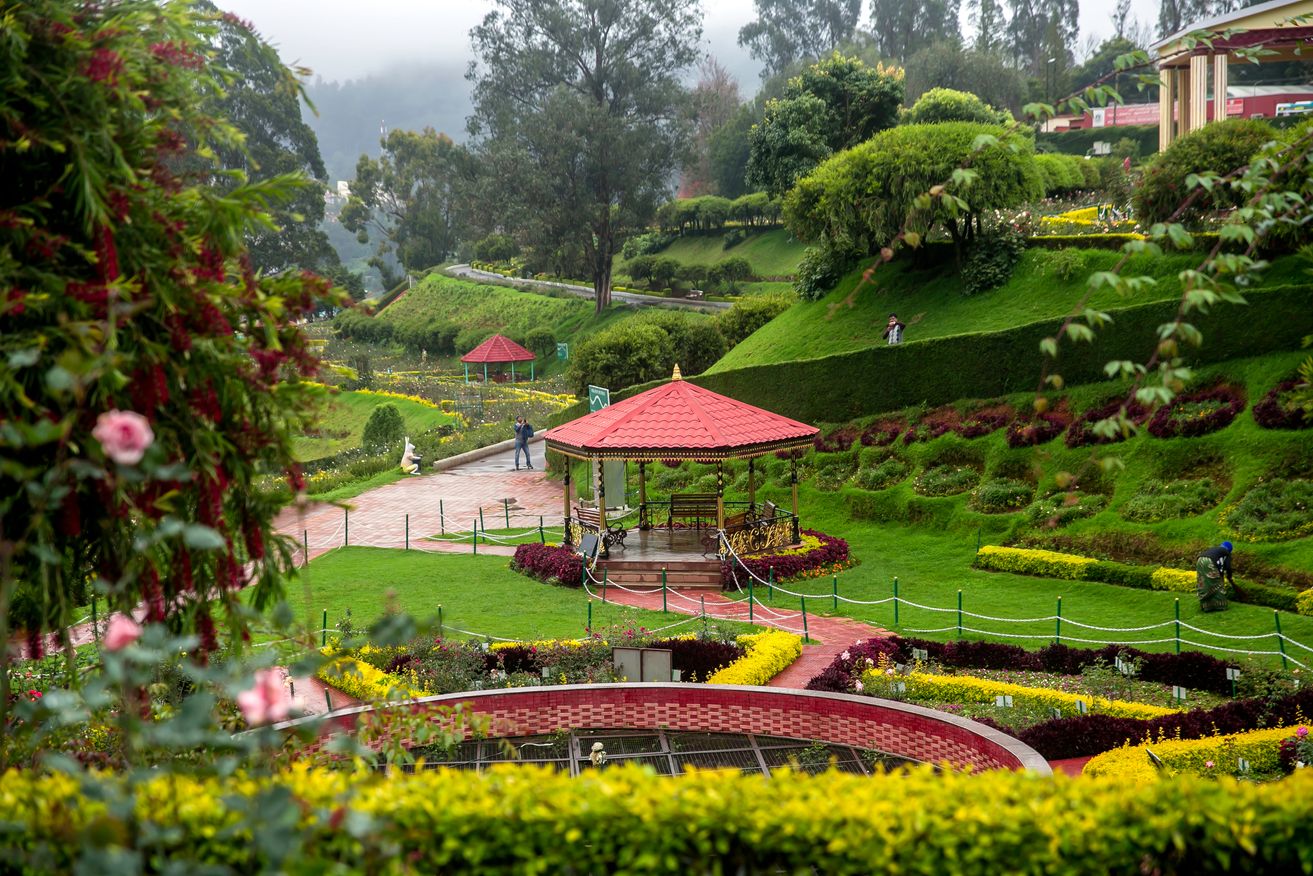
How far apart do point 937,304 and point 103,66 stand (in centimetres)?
2572

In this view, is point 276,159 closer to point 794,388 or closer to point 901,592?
point 794,388

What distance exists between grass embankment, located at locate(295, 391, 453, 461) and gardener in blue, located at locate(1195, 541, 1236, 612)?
92.1ft

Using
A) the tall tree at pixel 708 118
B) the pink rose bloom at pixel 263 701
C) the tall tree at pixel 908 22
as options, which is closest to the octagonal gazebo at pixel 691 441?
the pink rose bloom at pixel 263 701

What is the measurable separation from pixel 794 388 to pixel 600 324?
28165mm

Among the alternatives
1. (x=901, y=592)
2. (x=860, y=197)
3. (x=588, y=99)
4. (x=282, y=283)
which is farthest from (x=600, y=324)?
(x=282, y=283)

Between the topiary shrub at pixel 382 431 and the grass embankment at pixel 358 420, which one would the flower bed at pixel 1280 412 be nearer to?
the topiary shrub at pixel 382 431

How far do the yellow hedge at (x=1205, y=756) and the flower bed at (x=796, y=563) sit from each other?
9.36 metres

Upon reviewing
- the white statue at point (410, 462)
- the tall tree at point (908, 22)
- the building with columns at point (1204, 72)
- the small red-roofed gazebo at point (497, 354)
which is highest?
the tall tree at point (908, 22)

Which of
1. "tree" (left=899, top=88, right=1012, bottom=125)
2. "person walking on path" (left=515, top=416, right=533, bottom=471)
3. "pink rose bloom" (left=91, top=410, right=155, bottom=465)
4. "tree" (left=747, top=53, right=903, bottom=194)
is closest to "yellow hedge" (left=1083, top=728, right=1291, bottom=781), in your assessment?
"pink rose bloom" (left=91, top=410, right=155, bottom=465)

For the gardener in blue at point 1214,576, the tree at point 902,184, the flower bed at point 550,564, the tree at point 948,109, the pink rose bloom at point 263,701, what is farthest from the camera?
the tree at point 948,109

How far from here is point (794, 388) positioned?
87.9 feet

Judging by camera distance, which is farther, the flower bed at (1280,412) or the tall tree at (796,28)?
the tall tree at (796,28)

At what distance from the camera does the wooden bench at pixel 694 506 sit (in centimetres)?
2108

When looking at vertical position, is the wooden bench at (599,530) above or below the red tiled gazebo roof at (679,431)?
below
